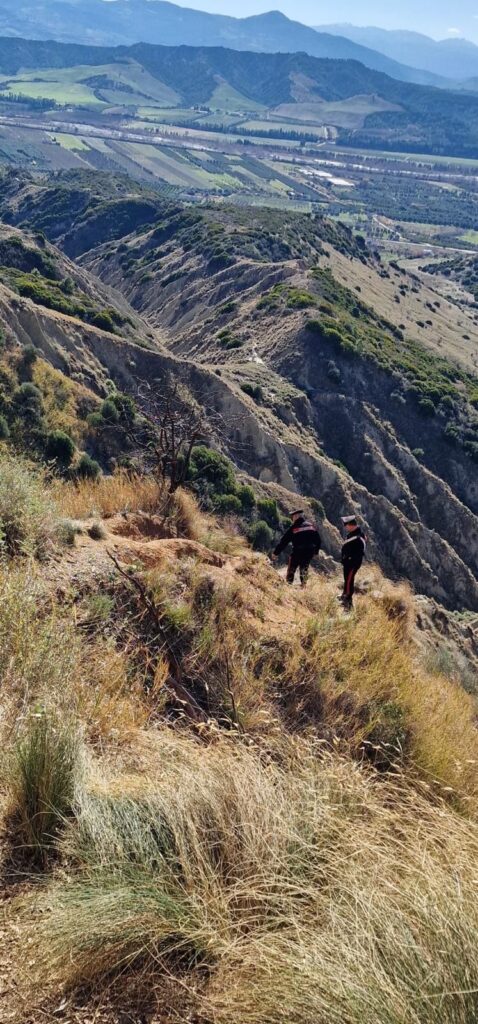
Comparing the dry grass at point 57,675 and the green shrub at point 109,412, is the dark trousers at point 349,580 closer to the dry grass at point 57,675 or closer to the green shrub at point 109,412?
the dry grass at point 57,675

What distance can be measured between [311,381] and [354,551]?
110 feet

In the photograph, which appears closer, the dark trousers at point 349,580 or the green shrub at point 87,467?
the dark trousers at point 349,580

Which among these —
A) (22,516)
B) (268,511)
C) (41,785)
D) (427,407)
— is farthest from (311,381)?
(41,785)

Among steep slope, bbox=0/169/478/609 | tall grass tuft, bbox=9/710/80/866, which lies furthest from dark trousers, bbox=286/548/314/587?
steep slope, bbox=0/169/478/609

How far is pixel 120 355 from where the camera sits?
32.6 m

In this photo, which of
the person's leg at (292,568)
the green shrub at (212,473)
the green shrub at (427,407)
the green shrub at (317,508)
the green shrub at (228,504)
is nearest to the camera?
the person's leg at (292,568)

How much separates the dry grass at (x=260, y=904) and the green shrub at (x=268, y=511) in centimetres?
2328

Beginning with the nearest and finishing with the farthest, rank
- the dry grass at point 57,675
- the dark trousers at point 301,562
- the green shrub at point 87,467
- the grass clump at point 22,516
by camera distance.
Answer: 1. the dry grass at point 57,675
2. the grass clump at point 22,516
3. the dark trousers at point 301,562
4. the green shrub at point 87,467

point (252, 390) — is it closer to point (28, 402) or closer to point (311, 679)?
point (28, 402)

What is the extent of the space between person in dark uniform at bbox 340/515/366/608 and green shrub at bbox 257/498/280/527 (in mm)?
15639

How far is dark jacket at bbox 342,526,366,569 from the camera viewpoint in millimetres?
10922

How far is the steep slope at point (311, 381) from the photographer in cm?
3330

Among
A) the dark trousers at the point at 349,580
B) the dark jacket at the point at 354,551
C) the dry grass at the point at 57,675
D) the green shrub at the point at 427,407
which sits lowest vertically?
the green shrub at the point at 427,407

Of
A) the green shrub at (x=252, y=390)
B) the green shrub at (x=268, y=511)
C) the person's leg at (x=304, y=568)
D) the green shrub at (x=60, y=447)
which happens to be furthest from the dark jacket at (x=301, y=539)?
the green shrub at (x=252, y=390)
